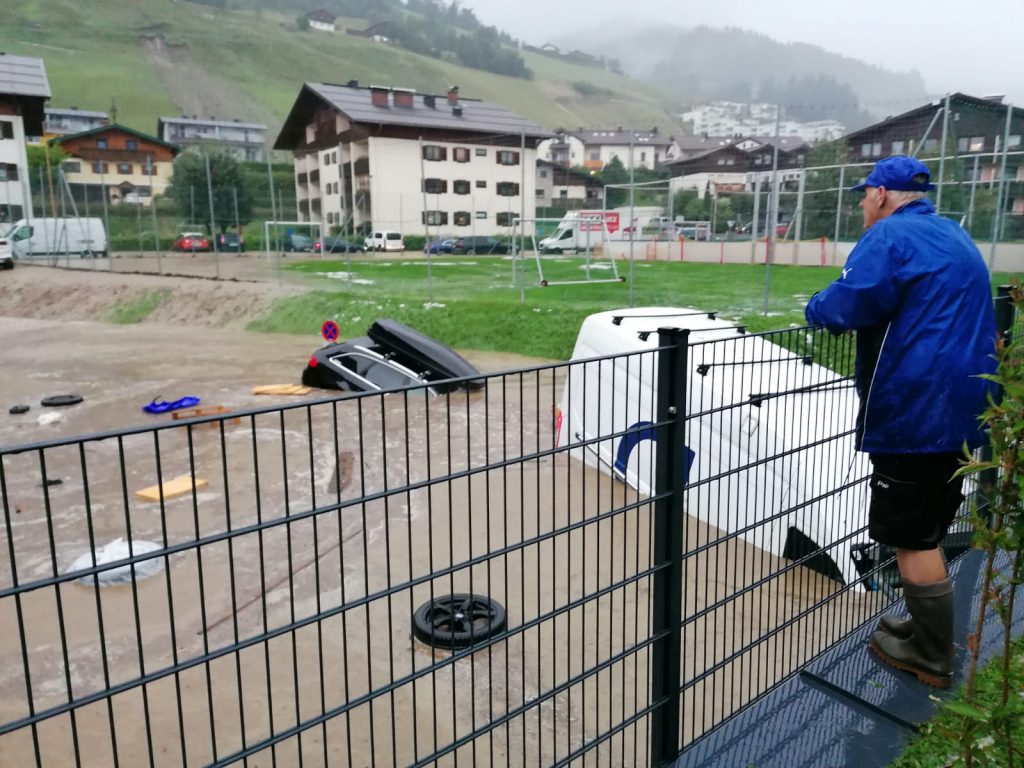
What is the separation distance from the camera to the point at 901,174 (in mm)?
2885

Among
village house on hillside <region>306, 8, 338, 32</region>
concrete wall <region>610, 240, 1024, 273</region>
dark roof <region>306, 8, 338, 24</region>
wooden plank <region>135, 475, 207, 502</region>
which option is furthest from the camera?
dark roof <region>306, 8, 338, 24</region>

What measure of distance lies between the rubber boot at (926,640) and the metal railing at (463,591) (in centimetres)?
25

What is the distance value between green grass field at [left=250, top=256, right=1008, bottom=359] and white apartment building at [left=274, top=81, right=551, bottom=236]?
8558 millimetres

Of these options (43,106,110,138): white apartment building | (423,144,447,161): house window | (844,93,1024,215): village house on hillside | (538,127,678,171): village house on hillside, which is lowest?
(844,93,1024,215): village house on hillside

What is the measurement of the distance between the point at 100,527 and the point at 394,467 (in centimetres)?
255

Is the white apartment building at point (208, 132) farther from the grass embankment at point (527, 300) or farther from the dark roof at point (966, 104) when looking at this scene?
the dark roof at point (966, 104)

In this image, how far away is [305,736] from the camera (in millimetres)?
3625

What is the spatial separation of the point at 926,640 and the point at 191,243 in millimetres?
32732

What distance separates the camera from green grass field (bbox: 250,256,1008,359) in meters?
14.7

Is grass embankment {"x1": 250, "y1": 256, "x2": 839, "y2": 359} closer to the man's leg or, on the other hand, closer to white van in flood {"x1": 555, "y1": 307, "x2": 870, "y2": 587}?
white van in flood {"x1": 555, "y1": 307, "x2": 870, "y2": 587}

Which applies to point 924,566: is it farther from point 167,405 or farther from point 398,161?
Answer: point 398,161

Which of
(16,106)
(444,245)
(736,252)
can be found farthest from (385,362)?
(16,106)

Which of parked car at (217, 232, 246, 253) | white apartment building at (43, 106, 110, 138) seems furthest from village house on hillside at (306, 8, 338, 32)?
parked car at (217, 232, 246, 253)

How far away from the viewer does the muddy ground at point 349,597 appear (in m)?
2.10
